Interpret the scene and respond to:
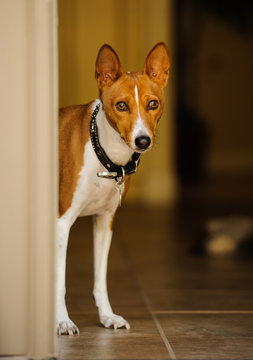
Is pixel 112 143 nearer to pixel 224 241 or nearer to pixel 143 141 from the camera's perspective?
pixel 143 141

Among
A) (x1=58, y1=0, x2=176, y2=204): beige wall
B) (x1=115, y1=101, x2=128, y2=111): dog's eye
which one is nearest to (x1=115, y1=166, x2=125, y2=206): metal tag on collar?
(x1=115, y1=101, x2=128, y2=111): dog's eye

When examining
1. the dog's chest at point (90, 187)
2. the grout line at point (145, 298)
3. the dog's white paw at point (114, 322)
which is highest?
the dog's chest at point (90, 187)

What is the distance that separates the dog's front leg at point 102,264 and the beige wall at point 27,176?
517 mm

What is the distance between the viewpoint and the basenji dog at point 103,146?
190 centimetres

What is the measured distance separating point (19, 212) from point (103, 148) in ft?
1.53

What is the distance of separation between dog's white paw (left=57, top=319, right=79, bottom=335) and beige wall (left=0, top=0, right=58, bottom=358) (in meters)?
0.34

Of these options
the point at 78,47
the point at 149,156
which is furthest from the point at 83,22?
the point at 149,156

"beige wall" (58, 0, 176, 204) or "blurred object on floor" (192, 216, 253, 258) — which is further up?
"beige wall" (58, 0, 176, 204)

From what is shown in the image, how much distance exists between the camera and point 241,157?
9805mm

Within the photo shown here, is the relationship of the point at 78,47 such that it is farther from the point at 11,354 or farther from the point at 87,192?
the point at 11,354

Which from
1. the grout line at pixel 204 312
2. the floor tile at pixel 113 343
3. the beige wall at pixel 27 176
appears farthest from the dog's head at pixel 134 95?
the grout line at pixel 204 312

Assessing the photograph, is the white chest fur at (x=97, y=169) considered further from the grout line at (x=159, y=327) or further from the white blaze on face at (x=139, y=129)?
the grout line at (x=159, y=327)

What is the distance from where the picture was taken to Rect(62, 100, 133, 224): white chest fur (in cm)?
205

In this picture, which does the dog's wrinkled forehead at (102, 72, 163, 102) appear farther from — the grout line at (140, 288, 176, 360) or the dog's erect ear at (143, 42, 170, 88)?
the grout line at (140, 288, 176, 360)
